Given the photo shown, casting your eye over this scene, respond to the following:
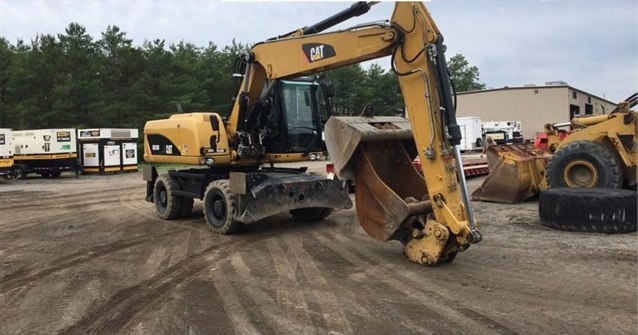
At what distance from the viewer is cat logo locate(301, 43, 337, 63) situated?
7.78 m

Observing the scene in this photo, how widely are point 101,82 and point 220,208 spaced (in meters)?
32.5

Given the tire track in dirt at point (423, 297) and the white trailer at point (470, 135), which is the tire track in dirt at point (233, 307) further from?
the white trailer at point (470, 135)

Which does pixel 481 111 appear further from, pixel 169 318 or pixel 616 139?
pixel 169 318

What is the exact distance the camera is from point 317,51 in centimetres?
804

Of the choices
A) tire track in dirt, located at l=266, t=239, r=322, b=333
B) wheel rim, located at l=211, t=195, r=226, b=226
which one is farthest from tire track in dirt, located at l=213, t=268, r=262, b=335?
wheel rim, located at l=211, t=195, r=226, b=226

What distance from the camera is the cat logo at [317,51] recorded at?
7780mm

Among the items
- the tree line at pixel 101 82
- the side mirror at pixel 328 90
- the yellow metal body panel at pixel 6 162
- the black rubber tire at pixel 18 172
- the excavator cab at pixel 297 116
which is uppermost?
the tree line at pixel 101 82

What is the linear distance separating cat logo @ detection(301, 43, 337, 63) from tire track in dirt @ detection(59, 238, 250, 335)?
323 cm

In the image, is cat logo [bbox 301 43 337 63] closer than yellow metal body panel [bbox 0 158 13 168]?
Yes

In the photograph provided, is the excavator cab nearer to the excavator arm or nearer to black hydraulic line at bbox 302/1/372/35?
black hydraulic line at bbox 302/1/372/35

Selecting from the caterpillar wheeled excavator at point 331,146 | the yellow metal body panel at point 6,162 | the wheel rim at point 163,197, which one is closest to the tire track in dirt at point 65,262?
the caterpillar wheeled excavator at point 331,146

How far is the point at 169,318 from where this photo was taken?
193 inches

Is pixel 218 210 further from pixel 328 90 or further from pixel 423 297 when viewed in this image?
pixel 423 297

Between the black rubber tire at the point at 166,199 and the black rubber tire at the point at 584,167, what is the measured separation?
7.90 meters
